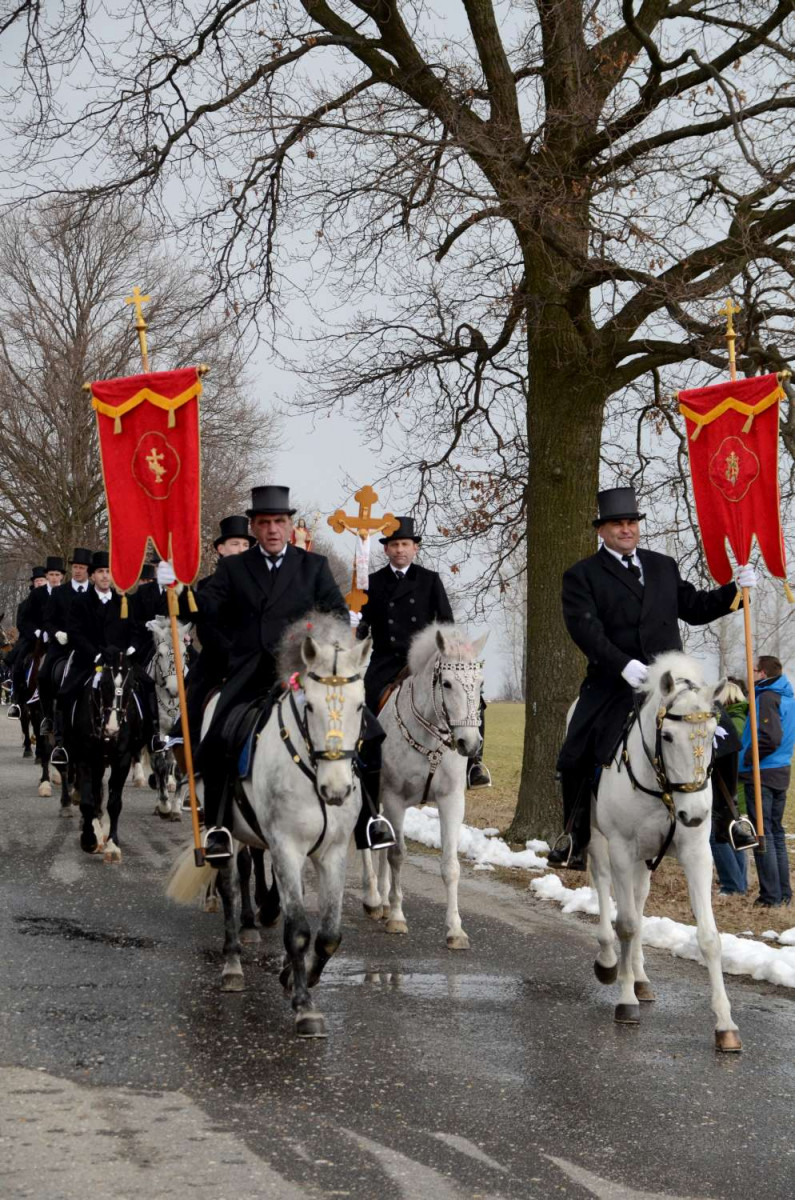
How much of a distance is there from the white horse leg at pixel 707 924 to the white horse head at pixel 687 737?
0.27 metres

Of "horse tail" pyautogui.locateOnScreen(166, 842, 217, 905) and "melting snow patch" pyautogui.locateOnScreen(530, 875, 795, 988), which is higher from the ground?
"horse tail" pyautogui.locateOnScreen(166, 842, 217, 905)

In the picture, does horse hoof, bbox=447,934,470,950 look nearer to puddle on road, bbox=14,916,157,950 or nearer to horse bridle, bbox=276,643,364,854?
puddle on road, bbox=14,916,157,950

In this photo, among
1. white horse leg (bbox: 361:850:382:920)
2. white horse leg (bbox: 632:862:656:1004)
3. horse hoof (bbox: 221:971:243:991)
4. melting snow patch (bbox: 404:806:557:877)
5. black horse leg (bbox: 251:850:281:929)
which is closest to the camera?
white horse leg (bbox: 632:862:656:1004)

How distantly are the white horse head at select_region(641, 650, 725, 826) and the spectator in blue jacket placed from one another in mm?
4753

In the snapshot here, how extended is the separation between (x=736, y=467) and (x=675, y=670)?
278cm

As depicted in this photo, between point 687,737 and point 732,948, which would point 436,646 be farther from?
point 687,737

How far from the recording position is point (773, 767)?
12570 mm

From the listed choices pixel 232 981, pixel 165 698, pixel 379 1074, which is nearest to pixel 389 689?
pixel 232 981

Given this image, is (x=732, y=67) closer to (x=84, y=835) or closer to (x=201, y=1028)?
(x=84, y=835)

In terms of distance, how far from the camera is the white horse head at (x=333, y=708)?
7.56 m

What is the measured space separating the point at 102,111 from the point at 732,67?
704cm

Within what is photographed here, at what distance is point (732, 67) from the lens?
14.0 metres

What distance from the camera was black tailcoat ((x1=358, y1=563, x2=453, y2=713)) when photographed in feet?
39.4

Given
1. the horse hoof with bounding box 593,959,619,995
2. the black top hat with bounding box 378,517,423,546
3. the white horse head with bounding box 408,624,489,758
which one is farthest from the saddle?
the horse hoof with bounding box 593,959,619,995
